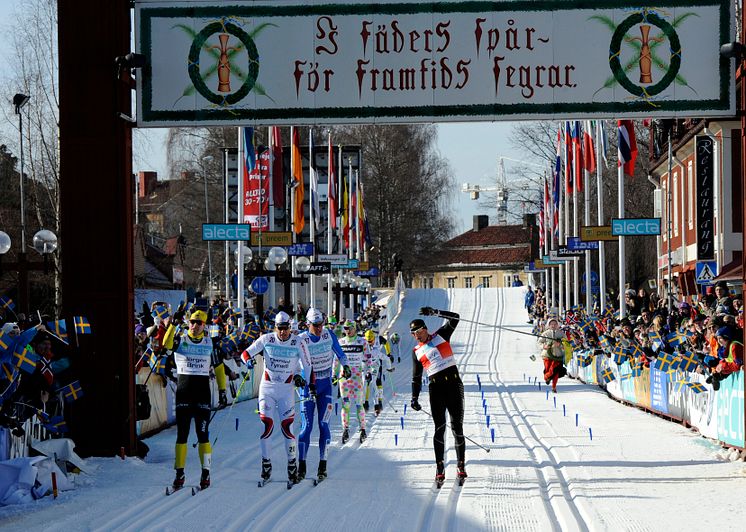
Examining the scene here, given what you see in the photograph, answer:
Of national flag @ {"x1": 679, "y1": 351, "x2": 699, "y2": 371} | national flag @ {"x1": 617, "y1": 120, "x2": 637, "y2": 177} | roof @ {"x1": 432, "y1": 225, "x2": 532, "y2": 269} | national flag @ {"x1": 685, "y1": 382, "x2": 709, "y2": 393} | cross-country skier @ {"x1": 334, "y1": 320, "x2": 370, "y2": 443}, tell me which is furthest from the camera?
roof @ {"x1": 432, "y1": 225, "x2": 532, "y2": 269}

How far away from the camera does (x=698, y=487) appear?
12.3 meters

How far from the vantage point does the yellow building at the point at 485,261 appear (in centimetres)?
12339

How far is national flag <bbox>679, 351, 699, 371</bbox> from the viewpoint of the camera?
1716 centimetres

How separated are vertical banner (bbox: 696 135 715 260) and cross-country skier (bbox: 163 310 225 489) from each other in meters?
24.0

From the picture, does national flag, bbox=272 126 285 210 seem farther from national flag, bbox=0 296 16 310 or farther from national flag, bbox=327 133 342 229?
national flag, bbox=0 296 16 310

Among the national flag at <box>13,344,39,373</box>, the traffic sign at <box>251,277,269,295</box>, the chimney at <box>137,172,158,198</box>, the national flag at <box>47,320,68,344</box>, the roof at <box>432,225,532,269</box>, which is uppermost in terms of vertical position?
the chimney at <box>137,172,158,198</box>

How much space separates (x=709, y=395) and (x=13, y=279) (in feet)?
84.4

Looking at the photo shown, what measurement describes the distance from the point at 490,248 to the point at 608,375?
102389 millimetres

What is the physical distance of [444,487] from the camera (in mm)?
A: 12547

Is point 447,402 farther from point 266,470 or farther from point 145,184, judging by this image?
point 145,184

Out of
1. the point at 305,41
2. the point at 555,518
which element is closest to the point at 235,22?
the point at 305,41

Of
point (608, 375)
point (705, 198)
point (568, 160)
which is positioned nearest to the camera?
point (608, 375)

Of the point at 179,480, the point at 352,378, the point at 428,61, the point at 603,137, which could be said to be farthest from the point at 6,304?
the point at 603,137

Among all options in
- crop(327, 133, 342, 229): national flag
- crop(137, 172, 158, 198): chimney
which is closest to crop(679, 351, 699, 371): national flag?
crop(327, 133, 342, 229): national flag
